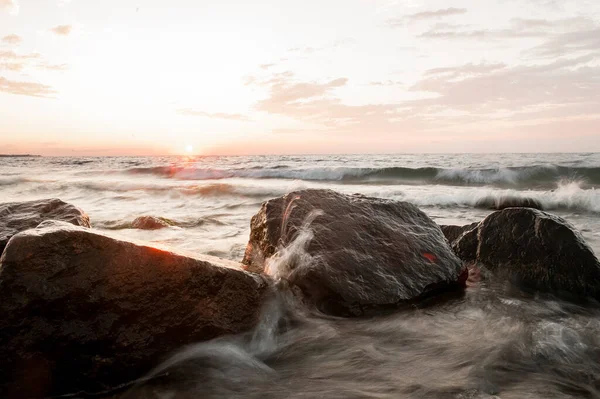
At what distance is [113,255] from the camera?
2486mm

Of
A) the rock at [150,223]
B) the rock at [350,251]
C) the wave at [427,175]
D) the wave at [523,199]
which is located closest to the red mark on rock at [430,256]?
the rock at [350,251]

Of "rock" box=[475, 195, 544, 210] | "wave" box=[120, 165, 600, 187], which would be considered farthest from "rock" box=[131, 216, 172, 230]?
"wave" box=[120, 165, 600, 187]

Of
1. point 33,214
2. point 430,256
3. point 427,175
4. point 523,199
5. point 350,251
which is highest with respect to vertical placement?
point 427,175

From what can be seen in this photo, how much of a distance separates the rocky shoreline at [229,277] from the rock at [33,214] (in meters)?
0.24

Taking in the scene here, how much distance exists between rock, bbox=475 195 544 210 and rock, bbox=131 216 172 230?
851cm

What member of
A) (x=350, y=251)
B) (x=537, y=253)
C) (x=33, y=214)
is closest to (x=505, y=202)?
(x=537, y=253)

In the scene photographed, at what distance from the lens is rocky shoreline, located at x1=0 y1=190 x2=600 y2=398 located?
2293 mm

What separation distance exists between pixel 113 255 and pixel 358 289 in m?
1.85

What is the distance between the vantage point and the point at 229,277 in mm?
2838

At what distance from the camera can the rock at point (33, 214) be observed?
4.95 meters

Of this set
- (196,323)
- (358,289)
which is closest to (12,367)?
(196,323)

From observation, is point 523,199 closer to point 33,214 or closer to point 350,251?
point 350,251

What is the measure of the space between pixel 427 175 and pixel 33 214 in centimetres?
1978

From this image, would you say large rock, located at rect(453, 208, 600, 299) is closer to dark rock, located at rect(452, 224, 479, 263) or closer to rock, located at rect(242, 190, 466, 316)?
dark rock, located at rect(452, 224, 479, 263)
